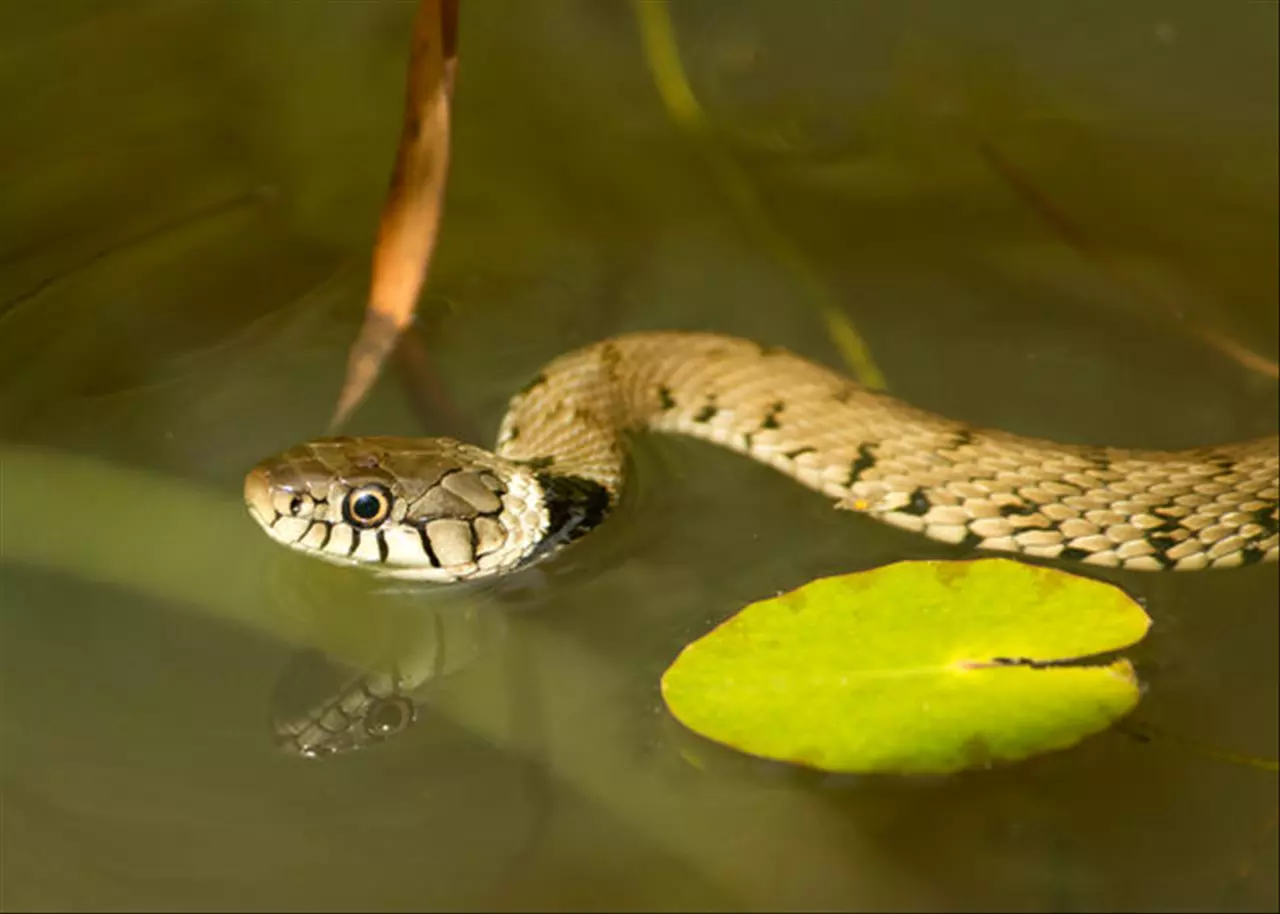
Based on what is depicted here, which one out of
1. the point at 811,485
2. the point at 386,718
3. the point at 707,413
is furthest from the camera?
the point at 707,413

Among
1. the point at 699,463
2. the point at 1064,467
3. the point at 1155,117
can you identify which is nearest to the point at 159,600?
the point at 699,463

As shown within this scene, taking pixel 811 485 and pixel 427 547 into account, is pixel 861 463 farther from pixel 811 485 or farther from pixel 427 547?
pixel 427 547

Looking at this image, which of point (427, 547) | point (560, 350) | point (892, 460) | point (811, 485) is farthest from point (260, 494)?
point (892, 460)

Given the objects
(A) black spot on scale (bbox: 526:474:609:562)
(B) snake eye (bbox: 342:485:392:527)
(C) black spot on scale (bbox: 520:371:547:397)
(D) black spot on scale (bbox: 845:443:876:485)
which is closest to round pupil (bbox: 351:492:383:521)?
(B) snake eye (bbox: 342:485:392:527)

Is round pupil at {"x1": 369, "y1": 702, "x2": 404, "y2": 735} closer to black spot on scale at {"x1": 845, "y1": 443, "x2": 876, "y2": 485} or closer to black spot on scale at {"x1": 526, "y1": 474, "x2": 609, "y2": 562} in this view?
black spot on scale at {"x1": 526, "y1": 474, "x2": 609, "y2": 562}

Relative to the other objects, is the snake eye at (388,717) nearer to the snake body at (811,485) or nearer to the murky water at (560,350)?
the murky water at (560,350)
